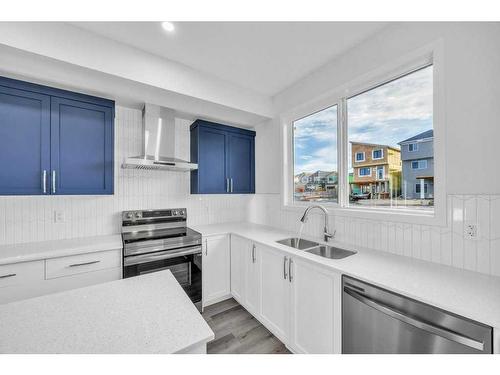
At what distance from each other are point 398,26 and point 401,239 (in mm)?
1637

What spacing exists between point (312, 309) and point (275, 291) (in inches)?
16.8

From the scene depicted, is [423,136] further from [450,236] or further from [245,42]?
[245,42]

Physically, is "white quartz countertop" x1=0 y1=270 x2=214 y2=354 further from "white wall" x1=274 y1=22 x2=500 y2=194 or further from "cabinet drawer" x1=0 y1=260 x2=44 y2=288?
"white wall" x1=274 y1=22 x2=500 y2=194

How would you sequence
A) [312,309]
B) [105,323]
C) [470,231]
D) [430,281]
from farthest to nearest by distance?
[312,309] → [470,231] → [430,281] → [105,323]

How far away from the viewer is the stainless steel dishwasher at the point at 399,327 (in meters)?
0.88

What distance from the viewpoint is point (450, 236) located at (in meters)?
1.36

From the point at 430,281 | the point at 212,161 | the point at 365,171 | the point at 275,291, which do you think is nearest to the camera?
the point at 430,281

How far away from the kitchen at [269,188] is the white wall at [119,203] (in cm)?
2

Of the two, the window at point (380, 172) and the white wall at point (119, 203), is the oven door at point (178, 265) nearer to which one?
the white wall at point (119, 203)

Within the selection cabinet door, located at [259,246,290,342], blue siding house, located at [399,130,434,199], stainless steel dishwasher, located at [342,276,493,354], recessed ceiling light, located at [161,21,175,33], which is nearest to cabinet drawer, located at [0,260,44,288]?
cabinet door, located at [259,246,290,342]

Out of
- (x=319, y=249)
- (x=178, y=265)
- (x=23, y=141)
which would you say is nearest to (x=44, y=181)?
(x=23, y=141)

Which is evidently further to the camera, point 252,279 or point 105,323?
point 252,279

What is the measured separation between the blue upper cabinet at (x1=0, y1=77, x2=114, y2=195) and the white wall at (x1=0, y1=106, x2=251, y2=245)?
0.36 meters

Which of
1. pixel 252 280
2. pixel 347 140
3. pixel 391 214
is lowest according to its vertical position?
pixel 252 280
